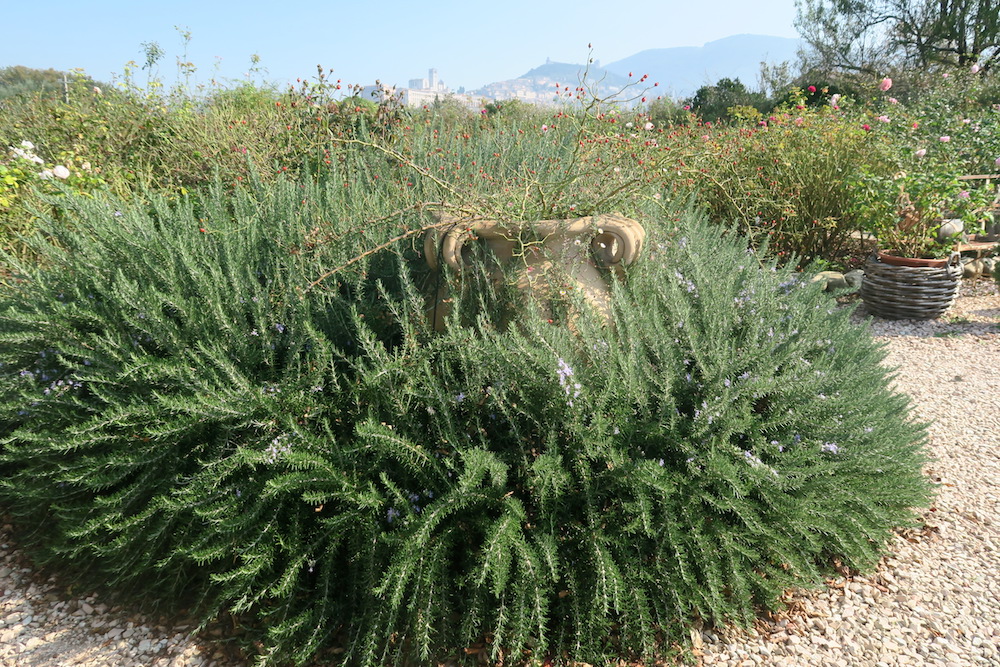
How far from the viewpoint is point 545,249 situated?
2.62 m

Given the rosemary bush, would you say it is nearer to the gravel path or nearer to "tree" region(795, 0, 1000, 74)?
the gravel path

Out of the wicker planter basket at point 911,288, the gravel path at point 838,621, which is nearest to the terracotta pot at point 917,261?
the wicker planter basket at point 911,288

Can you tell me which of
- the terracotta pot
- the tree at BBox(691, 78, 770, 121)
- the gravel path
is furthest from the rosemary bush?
the tree at BBox(691, 78, 770, 121)

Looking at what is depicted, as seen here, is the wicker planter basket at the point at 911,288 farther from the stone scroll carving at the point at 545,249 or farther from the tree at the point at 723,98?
the tree at the point at 723,98

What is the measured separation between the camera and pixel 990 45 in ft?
58.4

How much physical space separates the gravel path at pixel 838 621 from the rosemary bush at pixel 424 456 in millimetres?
114

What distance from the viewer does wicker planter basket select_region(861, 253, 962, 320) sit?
5.43 m

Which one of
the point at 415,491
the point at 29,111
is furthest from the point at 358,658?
the point at 29,111

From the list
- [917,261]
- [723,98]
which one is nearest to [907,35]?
[723,98]

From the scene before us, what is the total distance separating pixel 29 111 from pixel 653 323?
6442 millimetres

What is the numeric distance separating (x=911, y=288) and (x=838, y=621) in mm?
4156

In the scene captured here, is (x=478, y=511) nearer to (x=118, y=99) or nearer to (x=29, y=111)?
(x=118, y=99)

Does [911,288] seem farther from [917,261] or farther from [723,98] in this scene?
[723,98]

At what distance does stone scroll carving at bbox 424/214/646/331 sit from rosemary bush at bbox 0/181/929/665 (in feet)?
0.49
